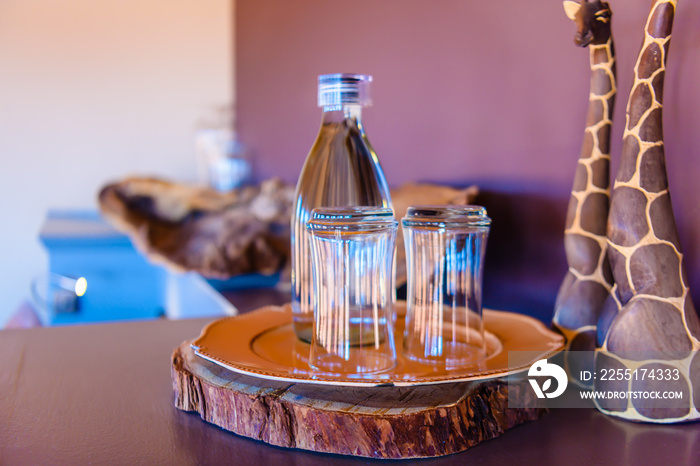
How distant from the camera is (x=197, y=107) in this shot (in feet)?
10.3

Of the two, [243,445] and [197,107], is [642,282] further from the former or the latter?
[197,107]

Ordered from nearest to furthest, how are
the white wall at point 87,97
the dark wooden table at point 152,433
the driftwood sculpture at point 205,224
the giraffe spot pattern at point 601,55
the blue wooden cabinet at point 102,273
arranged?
the dark wooden table at point 152,433
the giraffe spot pattern at point 601,55
the driftwood sculpture at point 205,224
the blue wooden cabinet at point 102,273
the white wall at point 87,97

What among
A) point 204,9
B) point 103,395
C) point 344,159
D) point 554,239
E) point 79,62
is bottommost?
point 103,395

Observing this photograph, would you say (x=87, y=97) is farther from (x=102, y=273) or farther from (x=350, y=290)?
(x=350, y=290)

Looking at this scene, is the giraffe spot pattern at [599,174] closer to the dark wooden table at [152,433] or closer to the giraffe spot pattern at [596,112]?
the giraffe spot pattern at [596,112]

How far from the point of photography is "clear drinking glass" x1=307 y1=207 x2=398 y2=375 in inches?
19.4

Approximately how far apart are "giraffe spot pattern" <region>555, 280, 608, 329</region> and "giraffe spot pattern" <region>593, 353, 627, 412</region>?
0.05m

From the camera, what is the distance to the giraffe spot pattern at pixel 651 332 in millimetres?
481

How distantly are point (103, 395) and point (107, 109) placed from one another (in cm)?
272

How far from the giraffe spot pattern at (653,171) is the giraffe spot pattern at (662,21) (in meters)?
0.09

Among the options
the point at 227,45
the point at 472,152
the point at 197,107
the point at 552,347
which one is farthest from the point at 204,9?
the point at 552,347

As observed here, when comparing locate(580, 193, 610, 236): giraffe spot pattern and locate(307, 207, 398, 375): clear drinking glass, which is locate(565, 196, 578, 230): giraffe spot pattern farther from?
locate(307, 207, 398, 375): clear drinking glass

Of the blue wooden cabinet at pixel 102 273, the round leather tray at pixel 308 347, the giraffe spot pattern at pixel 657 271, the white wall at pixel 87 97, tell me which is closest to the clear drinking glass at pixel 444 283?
the round leather tray at pixel 308 347

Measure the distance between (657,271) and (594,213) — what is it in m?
0.10
